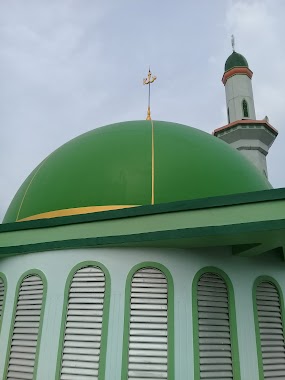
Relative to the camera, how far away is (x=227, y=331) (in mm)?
6801

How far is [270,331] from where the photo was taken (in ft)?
23.5

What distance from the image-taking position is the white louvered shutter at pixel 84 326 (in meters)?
6.55

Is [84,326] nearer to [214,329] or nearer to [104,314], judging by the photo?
[104,314]

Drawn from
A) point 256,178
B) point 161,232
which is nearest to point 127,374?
point 161,232

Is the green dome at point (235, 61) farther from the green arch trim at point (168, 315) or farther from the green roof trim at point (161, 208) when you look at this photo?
→ the green arch trim at point (168, 315)

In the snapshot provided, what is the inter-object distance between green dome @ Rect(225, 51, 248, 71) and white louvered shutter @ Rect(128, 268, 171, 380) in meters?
19.7

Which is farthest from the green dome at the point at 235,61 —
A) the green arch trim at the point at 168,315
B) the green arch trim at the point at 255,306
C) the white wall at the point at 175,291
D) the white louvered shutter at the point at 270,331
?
the green arch trim at the point at 168,315

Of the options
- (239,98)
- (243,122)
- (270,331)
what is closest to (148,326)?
(270,331)

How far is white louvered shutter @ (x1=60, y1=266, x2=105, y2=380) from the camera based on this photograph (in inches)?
258

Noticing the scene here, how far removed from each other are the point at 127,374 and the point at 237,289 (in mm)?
2582

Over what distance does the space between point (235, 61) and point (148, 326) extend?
819 inches

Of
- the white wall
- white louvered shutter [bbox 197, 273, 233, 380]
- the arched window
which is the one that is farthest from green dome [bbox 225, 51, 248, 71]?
white louvered shutter [bbox 197, 273, 233, 380]

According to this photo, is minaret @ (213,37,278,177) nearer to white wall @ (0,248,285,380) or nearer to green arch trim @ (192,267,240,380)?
white wall @ (0,248,285,380)

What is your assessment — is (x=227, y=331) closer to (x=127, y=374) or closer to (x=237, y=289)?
(x=237, y=289)
